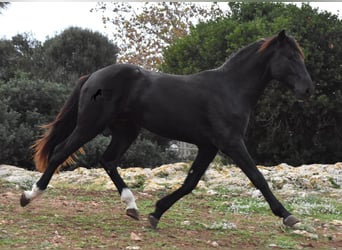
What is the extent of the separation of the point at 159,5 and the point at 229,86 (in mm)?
21206

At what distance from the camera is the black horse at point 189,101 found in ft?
18.3

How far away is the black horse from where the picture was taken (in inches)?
220

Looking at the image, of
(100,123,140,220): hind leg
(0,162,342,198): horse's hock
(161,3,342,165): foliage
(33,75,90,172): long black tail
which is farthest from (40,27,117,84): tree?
(100,123,140,220): hind leg

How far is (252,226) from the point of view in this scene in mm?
6148

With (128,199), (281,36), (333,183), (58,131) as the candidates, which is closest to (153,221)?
(128,199)

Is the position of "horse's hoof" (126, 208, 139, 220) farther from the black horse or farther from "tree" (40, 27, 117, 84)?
"tree" (40, 27, 117, 84)

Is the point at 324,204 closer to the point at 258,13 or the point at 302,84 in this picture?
the point at 302,84

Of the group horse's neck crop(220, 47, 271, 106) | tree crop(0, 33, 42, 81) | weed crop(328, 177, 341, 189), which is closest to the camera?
horse's neck crop(220, 47, 271, 106)

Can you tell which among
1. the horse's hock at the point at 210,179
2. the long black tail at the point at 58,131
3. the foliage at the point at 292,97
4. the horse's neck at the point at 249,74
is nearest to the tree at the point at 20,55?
the foliage at the point at 292,97

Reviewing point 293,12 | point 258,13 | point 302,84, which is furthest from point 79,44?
point 302,84

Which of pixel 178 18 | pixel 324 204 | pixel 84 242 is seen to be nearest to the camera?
pixel 84 242

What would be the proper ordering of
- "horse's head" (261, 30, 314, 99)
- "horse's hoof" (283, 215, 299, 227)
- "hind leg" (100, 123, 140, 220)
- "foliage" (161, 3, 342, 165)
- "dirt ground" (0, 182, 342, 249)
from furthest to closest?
"foliage" (161, 3, 342, 165) → "hind leg" (100, 123, 140, 220) → "horse's head" (261, 30, 314, 99) → "horse's hoof" (283, 215, 299, 227) → "dirt ground" (0, 182, 342, 249)

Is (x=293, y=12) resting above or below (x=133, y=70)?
above

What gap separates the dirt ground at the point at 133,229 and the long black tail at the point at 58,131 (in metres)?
0.59
